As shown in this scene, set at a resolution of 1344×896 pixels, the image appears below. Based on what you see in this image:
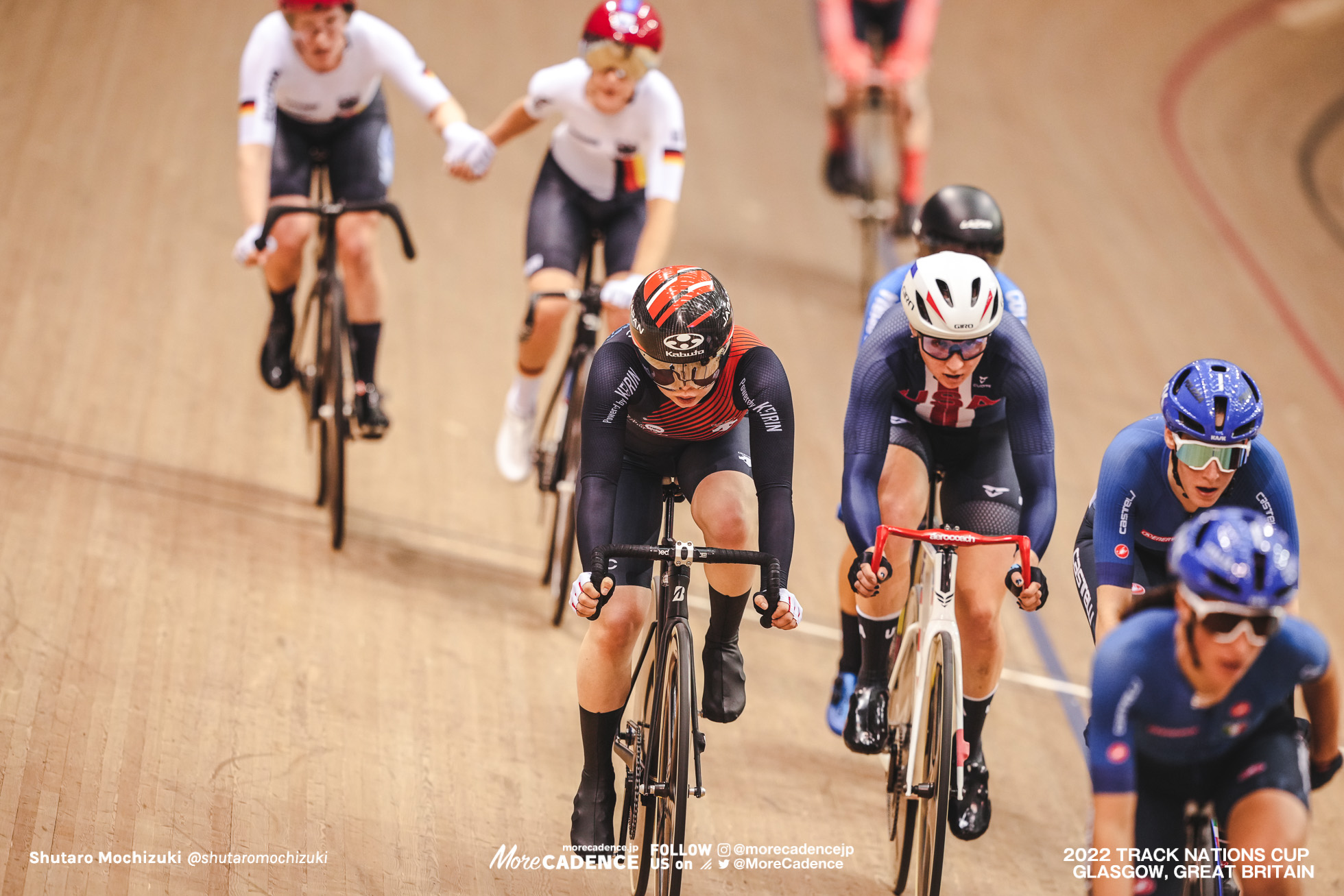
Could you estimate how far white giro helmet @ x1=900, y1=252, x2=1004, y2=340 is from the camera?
10.8 ft

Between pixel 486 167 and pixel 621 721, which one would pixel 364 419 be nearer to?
pixel 486 167

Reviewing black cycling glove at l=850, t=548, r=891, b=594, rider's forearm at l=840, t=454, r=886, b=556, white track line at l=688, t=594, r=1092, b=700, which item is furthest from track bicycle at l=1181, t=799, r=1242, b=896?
white track line at l=688, t=594, r=1092, b=700

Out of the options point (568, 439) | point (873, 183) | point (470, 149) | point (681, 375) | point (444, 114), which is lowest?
point (681, 375)

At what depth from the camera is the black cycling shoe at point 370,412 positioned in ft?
16.1

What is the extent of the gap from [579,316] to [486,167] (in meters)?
0.60

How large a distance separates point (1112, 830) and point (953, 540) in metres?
0.93

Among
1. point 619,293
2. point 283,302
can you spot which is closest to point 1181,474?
point 619,293

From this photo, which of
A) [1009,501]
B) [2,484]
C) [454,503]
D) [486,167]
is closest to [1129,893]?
[1009,501]

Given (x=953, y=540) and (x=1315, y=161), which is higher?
(x=1315, y=161)

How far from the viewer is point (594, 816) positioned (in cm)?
335

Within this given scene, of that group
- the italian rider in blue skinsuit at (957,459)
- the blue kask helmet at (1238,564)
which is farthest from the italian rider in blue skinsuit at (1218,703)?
the italian rider in blue skinsuit at (957,459)

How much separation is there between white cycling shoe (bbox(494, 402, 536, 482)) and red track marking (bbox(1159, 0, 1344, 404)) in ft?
14.1

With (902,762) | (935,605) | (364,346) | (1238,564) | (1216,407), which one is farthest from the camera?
(364,346)

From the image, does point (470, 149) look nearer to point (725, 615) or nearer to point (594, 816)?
point (725, 615)
